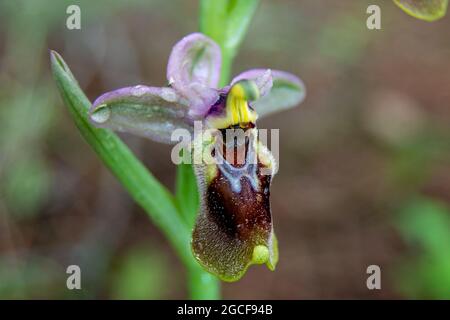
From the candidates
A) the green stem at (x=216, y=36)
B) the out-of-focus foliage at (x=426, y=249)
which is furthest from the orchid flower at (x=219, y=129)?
the out-of-focus foliage at (x=426, y=249)

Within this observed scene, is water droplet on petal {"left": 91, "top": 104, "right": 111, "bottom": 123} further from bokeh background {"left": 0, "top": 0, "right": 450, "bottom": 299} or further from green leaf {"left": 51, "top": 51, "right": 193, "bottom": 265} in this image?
bokeh background {"left": 0, "top": 0, "right": 450, "bottom": 299}

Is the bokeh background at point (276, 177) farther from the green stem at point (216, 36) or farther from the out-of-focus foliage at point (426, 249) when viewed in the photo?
the green stem at point (216, 36)

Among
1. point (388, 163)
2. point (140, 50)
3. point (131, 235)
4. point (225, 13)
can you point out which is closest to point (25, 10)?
point (140, 50)

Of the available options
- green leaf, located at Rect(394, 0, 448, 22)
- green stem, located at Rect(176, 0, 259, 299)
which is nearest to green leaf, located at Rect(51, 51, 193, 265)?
green stem, located at Rect(176, 0, 259, 299)

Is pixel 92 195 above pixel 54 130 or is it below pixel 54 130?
below

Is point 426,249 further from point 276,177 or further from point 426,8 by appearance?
point 426,8
